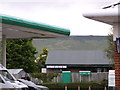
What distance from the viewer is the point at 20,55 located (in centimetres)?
5294

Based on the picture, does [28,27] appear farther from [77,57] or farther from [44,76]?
[77,57]

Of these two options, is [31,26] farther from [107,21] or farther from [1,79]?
[107,21]

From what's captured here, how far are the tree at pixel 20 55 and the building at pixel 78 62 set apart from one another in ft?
16.8

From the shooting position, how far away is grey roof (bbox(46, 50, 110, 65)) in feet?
192

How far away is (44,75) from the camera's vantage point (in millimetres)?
43969

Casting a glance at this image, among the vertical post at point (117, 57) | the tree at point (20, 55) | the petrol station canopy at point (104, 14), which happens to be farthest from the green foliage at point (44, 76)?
the petrol station canopy at point (104, 14)

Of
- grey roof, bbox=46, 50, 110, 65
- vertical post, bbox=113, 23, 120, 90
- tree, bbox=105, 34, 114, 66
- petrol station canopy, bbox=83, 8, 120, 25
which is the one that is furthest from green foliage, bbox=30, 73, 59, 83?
petrol station canopy, bbox=83, 8, 120, 25

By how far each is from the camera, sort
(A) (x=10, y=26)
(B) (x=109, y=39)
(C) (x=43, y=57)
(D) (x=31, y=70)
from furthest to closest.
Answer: (C) (x=43, y=57)
(D) (x=31, y=70)
(B) (x=109, y=39)
(A) (x=10, y=26)

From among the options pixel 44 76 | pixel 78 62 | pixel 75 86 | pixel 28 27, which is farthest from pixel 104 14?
pixel 78 62

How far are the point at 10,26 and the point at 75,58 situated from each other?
38.1 metres

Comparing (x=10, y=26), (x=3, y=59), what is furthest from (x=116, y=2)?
(x=3, y=59)

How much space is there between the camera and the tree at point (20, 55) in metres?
52.5

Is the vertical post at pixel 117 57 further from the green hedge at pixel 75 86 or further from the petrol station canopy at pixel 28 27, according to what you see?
the green hedge at pixel 75 86

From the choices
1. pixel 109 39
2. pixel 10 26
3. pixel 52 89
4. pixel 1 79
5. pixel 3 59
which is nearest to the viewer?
pixel 1 79
